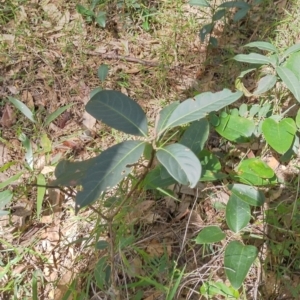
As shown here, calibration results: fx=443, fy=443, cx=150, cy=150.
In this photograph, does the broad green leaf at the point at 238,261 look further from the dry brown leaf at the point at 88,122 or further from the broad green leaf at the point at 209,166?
the dry brown leaf at the point at 88,122

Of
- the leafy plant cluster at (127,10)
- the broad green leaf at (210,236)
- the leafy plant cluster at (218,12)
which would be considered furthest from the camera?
the leafy plant cluster at (127,10)

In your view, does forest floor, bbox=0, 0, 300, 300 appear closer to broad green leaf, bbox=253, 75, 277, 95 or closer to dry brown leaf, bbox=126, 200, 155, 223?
dry brown leaf, bbox=126, 200, 155, 223

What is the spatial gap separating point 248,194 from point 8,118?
134 cm

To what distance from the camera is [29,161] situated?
1972 millimetres

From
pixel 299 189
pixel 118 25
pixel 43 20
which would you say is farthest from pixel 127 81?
pixel 299 189

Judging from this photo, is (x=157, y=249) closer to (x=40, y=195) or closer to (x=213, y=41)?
(x=40, y=195)

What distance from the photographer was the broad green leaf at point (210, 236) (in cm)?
153

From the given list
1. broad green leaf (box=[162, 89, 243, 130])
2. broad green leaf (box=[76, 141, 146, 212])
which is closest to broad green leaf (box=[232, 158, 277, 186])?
broad green leaf (box=[162, 89, 243, 130])

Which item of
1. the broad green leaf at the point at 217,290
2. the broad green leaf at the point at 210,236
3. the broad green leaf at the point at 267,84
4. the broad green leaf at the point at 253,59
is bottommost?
the broad green leaf at the point at 217,290

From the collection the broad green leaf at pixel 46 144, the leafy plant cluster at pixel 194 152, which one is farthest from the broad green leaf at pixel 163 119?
the broad green leaf at pixel 46 144

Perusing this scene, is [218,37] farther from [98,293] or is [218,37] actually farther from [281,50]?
[98,293]

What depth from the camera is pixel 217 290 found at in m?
1.56

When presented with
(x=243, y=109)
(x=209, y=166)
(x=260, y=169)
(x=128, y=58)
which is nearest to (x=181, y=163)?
(x=209, y=166)

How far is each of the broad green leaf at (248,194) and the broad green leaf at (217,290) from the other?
1.01 feet
